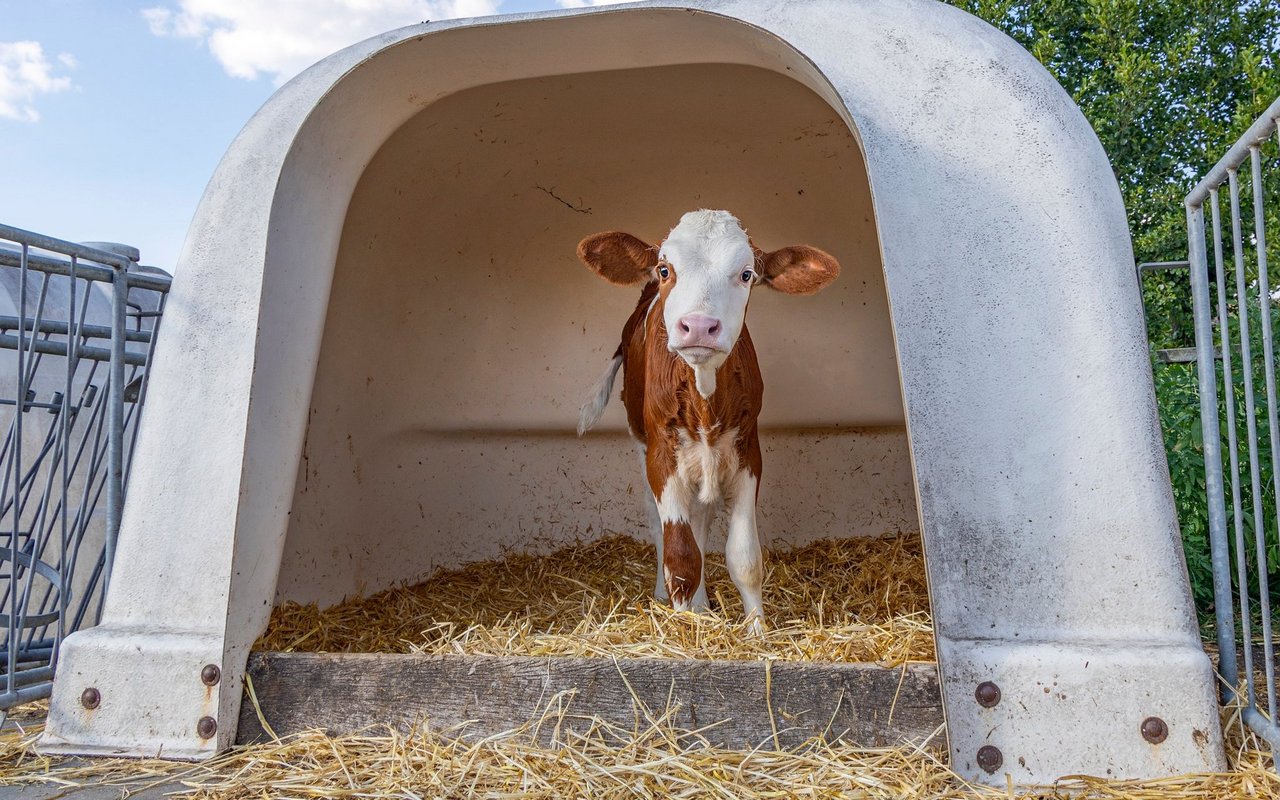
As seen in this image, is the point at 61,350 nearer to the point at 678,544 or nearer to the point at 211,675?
the point at 211,675

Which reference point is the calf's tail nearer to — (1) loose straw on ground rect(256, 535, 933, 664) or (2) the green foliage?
(1) loose straw on ground rect(256, 535, 933, 664)

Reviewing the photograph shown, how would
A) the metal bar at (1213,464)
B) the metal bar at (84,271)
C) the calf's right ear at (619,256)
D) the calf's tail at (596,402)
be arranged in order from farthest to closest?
the calf's tail at (596,402), the calf's right ear at (619,256), the metal bar at (84,271), the metal bar at (1213,464)

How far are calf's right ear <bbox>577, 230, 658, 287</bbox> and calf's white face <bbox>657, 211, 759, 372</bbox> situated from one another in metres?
0.29

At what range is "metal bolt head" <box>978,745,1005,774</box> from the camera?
2.36 meters

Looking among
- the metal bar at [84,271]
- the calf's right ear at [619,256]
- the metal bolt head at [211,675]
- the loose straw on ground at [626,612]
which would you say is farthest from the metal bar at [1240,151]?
the metal bar at [84,271]

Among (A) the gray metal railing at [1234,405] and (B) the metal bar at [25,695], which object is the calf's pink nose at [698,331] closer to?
(A) the gray metal railing at [1234,405]

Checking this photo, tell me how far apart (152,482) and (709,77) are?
277cm

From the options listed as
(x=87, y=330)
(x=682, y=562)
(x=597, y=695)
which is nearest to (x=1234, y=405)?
(x=682, y=562)

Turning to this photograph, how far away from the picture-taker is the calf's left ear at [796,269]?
371 cm

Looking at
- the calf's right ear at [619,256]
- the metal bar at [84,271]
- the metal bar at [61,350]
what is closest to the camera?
the metal bar at [84,271]

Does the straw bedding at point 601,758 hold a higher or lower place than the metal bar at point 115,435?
lower

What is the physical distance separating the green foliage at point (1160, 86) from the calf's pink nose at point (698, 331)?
29.3ft

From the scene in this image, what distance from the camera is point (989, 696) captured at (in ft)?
7.86

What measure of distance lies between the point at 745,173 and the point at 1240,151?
9.43 ft
